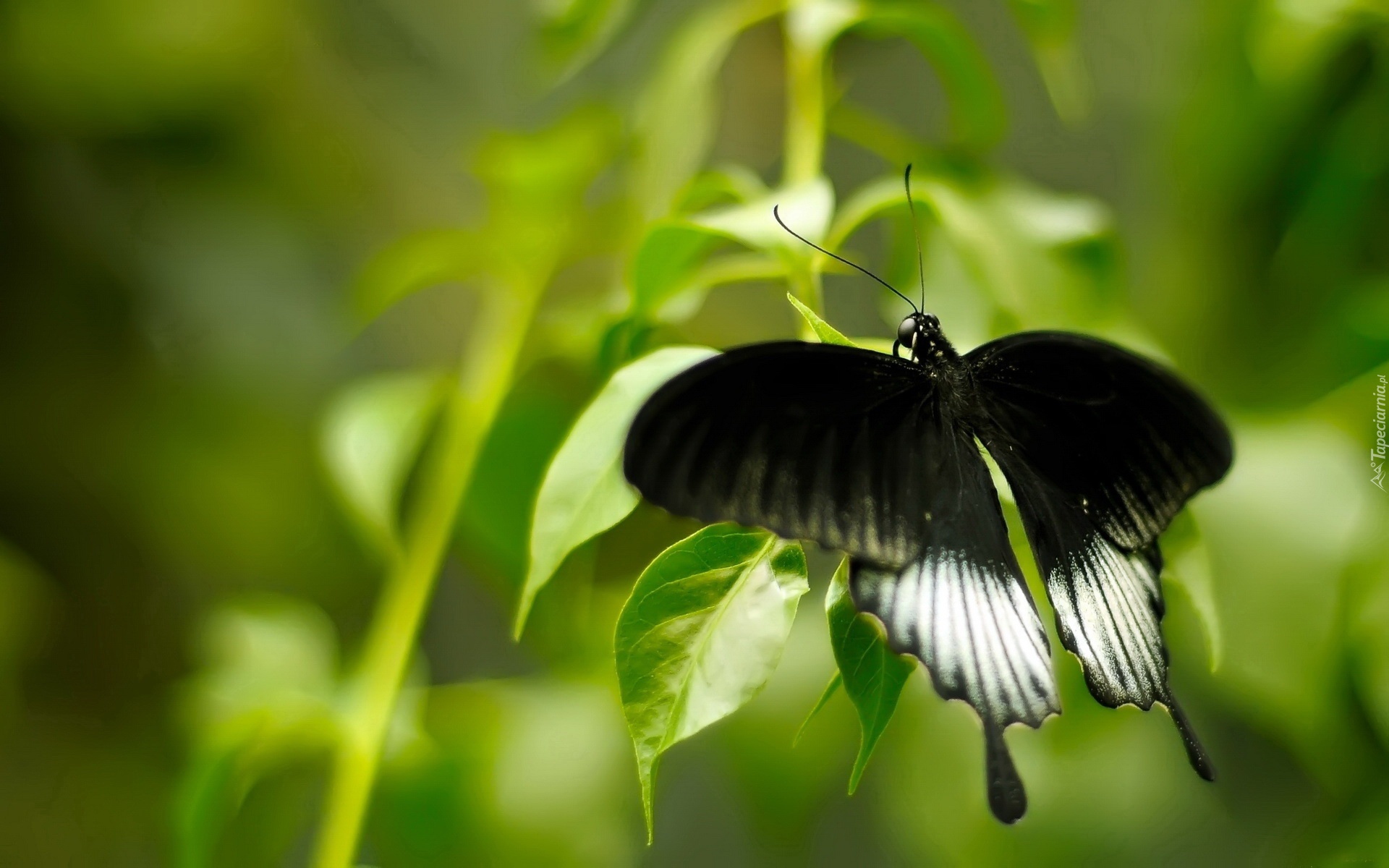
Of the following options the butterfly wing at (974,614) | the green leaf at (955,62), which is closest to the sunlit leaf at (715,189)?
the green leaf at (955,62)

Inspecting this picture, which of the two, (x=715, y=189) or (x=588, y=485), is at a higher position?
(x=715, y=189)

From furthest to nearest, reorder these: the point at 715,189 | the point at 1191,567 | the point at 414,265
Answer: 1. the point at 414,265
2. the point at 715,189
3. the point at 1191,567

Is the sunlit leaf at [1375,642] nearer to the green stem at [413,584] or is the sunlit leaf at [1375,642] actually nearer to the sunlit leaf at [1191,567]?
the sunlit leaf at [1191,567]

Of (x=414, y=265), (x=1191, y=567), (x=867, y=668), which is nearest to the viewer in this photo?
(x=867, y=668)

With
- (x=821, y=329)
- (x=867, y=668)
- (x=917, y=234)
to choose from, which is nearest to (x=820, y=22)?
(x=917, y=234)

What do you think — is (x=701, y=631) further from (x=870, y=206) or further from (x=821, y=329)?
(x=870, y=206)
